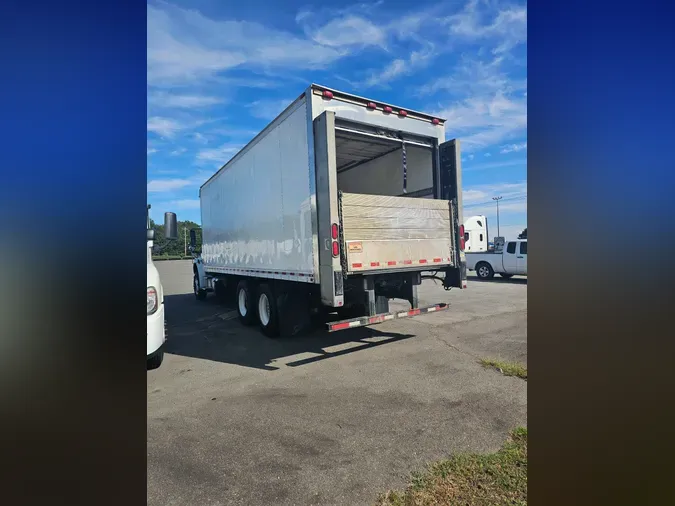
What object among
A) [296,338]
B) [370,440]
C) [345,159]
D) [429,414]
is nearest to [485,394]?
[429,414]

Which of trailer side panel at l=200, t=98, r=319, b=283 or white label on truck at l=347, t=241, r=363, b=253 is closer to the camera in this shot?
white label on truck at l=347, t=241, r=363, b=253

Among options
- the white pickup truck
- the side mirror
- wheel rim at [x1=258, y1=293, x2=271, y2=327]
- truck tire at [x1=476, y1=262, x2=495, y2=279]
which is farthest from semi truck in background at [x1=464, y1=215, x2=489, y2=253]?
the side mirror

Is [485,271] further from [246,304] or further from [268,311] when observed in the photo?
[268,311]

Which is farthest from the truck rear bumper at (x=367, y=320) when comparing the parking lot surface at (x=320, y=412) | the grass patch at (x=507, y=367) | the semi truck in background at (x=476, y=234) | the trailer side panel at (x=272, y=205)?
the semi truck in background at (x=476, y=234)

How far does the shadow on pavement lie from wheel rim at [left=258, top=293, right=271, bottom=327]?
1.03 ft

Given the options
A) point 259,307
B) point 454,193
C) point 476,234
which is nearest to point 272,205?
point 259,307

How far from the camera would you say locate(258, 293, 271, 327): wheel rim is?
7.15m

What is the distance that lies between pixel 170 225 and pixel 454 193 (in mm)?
5023

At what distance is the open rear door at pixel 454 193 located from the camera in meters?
6.34

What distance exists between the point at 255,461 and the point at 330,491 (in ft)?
2.37

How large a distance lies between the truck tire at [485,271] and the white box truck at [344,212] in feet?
38.4

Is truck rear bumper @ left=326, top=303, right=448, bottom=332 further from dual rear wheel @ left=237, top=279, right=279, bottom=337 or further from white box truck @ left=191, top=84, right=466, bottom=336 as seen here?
dual rear wheel @ left=237, top=279, right=279, bottom=337

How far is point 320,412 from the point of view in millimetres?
3764
